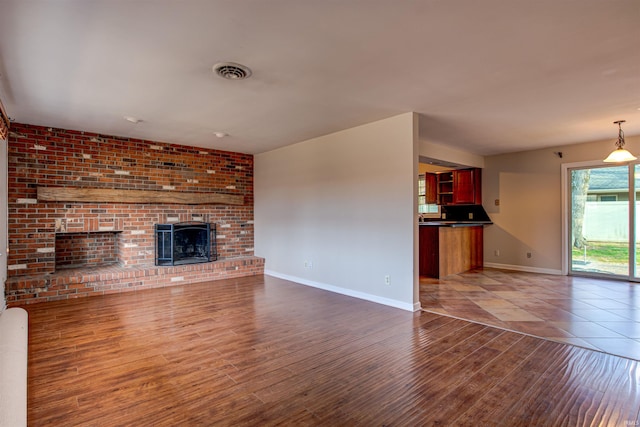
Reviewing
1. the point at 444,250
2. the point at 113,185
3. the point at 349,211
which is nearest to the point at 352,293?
the point at 349,211

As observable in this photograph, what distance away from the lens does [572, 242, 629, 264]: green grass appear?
5.28 metres

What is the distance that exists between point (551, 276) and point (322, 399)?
551cm

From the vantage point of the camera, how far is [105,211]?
16.3 ft

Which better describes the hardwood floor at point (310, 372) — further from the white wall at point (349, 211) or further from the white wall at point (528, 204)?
the white wall at point (528, 204)

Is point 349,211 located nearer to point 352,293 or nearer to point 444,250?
point 352,293

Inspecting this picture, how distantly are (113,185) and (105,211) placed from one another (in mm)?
414

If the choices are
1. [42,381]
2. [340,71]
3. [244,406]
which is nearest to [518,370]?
[244,406]

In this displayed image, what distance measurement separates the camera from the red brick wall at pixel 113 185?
170 inches

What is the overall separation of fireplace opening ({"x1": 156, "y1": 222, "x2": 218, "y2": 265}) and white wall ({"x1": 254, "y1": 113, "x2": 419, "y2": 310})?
1.03m

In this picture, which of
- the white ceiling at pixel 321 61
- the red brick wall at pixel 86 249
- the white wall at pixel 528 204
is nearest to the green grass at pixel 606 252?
the white wall at pixel 528 204

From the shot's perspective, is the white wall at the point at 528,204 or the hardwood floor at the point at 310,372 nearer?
the hardwood floor at the point at 310,372

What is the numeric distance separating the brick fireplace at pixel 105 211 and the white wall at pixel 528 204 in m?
4.84

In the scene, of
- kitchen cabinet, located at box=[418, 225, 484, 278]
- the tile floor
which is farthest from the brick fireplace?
the tile floor

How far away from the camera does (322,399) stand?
200cm
